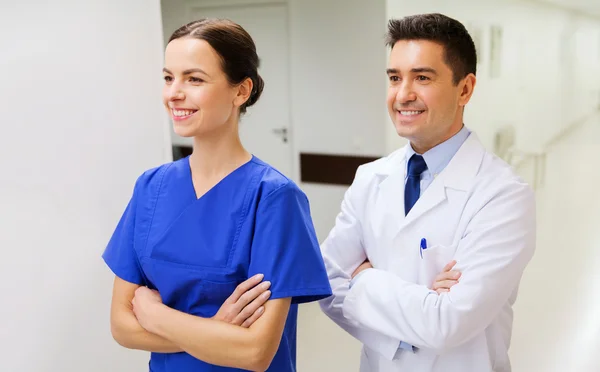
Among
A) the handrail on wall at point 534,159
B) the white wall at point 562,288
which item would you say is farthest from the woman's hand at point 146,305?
the handrail on wall at point 534,159

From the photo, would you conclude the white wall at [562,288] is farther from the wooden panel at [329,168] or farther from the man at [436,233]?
the man at [436,233]

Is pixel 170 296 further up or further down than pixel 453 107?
further down

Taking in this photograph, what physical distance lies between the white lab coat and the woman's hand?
45 cm

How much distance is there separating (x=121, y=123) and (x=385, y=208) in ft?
2.90

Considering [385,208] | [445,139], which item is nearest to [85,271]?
[385,208]

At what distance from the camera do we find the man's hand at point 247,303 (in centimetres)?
106

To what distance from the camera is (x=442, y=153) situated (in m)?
1.30

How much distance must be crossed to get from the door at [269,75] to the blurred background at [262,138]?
1 cm

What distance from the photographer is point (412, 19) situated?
4.02 ft

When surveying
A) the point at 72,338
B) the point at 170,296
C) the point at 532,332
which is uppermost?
the point at 170,296

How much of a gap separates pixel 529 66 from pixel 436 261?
6.06 metres

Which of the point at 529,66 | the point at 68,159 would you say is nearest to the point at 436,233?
the point at 68,159

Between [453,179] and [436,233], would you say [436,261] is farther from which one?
[453,179]

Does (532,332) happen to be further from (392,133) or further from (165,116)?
(165,116)
